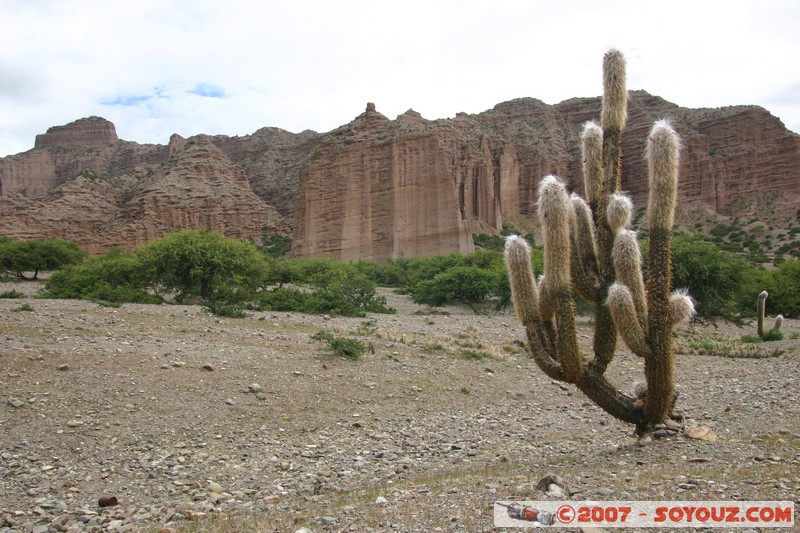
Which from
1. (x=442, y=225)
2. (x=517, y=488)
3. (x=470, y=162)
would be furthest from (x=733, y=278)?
(x=470, y=162)

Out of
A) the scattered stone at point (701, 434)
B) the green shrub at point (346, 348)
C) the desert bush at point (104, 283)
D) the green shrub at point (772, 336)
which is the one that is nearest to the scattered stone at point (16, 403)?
the green shrub at point (346, 348)

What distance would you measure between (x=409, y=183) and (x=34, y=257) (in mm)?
41133

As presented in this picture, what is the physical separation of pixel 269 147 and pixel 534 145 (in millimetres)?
51604

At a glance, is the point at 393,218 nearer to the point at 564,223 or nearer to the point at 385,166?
the point at 385,166

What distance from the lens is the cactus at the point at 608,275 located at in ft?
22.4

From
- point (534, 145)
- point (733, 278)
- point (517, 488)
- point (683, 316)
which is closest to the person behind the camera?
point (517, 488)

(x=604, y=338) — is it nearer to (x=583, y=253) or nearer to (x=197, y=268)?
(x=583, y=253)

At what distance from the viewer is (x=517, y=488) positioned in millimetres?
5273

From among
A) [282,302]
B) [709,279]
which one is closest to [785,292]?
[709,279]

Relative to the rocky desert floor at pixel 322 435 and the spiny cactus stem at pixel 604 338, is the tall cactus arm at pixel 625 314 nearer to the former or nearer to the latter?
the spiny cactus stem at pixel 604 338

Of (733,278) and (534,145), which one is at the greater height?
(534,145)

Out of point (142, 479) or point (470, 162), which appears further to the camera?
point (470, 162)

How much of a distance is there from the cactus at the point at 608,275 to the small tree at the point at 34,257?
44.7 m

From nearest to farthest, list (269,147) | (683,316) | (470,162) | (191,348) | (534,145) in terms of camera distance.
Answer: (683,316)
(191,348)
(470,162)
(534,145)
(269,147)
